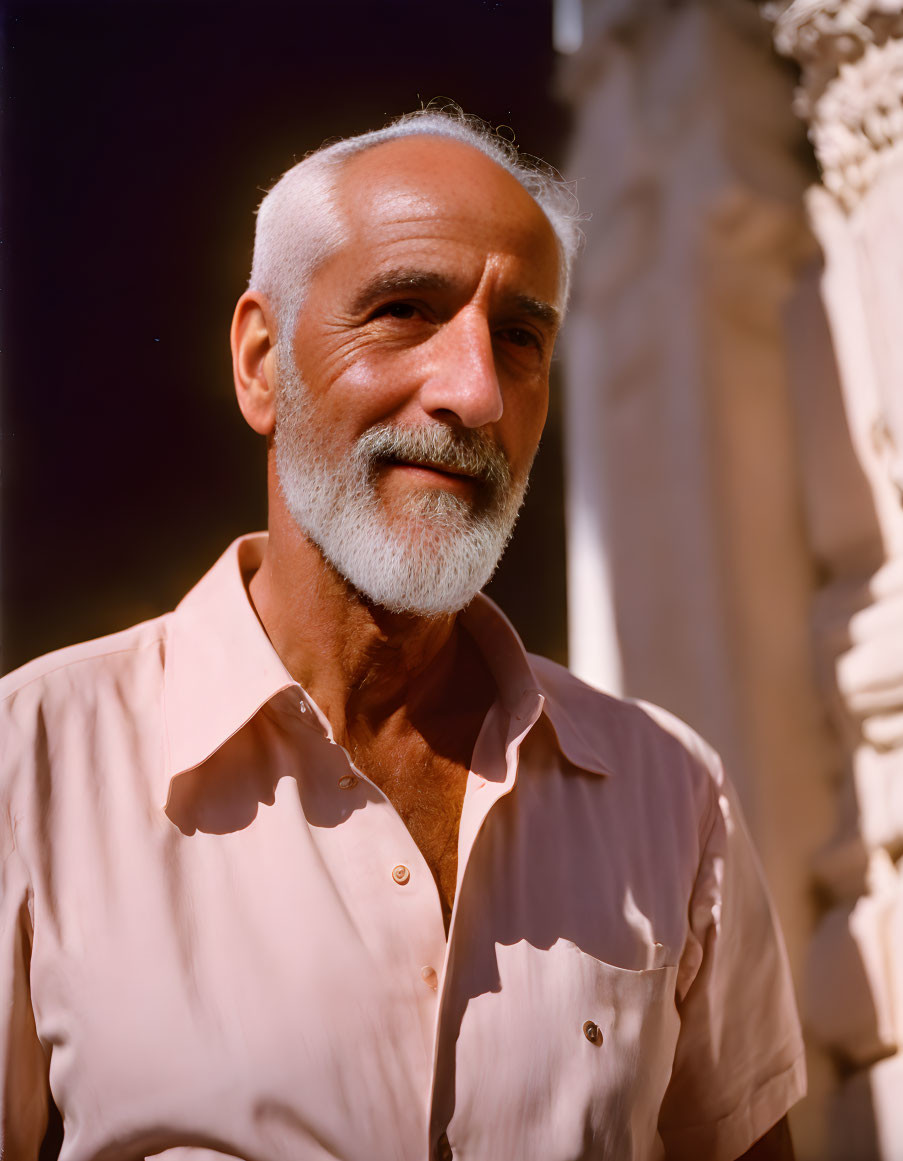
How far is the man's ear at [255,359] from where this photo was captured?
1320 mm

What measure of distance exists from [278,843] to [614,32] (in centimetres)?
152

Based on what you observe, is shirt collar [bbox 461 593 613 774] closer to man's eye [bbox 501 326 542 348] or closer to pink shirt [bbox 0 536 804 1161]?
pink shirt [bbox 0 536 804 1161]

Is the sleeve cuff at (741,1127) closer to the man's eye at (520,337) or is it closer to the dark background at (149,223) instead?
the man's eye at (520,337)

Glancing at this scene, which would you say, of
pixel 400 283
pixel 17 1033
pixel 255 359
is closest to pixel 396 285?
pixel 400 283

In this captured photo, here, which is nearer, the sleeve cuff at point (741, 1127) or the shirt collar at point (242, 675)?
the shirt collar at point (242, 675)

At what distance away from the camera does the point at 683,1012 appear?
127 centimetres

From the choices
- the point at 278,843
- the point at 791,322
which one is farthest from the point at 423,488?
the point at 791,322

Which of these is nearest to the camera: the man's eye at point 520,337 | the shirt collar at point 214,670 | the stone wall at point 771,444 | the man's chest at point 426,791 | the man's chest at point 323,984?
the man's chest at point 323,984

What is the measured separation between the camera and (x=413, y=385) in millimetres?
1182

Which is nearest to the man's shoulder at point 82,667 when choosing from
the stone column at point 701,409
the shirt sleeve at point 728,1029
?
the shirt sleeve at point 728,1029

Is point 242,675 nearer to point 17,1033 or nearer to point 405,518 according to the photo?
point 405,518

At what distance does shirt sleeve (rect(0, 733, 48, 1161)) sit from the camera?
3.10 ft

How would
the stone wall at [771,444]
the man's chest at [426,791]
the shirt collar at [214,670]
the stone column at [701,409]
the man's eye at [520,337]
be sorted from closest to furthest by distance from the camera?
the shirt collar at [214,670] < the man's chest at [426,791] < the man's eye at [520,337] < the stone wall at [771,444] < the stone column at [701,409]

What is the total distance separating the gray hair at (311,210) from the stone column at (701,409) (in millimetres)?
360
